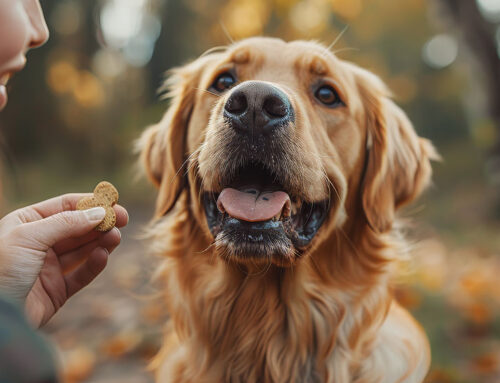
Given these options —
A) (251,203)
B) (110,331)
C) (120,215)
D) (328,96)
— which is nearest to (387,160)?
(328,96)

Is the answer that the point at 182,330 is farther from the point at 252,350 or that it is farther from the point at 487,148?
the point at 487,148

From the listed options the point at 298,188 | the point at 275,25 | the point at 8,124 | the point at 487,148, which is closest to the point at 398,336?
the point at 298,188

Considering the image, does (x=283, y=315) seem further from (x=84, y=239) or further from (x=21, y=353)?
(x=21, y=353)

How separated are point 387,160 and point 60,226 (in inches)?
68.6

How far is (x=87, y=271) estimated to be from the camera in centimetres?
205

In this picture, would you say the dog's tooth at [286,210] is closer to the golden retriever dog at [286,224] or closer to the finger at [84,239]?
the golden retriever dog at [286,224]

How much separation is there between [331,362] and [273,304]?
1.29 feet

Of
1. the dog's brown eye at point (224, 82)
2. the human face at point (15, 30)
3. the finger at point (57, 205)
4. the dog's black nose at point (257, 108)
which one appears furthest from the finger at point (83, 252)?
the dog's brown eye at point (224, 82)

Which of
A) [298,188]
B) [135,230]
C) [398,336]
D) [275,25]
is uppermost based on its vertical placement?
[275,25]

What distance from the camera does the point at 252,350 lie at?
2291 millimetres

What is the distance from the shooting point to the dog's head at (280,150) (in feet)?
6.40

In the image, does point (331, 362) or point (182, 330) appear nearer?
point (331, 362)

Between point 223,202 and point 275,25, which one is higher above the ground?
point 275,25

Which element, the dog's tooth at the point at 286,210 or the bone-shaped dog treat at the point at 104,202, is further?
the dog's tooth at the point at 286,210
